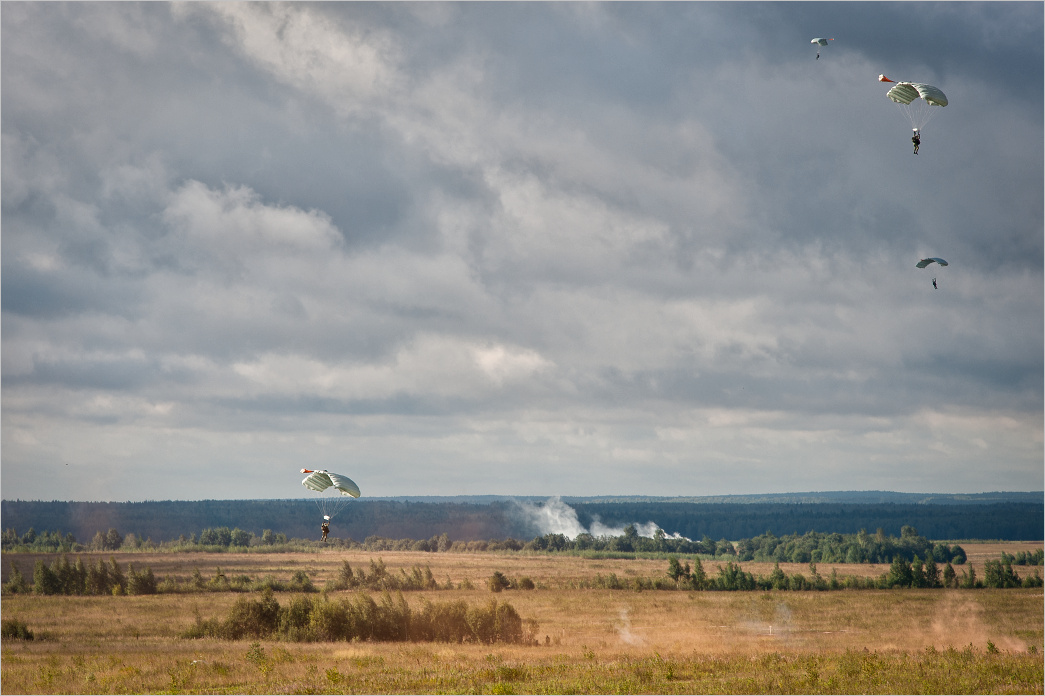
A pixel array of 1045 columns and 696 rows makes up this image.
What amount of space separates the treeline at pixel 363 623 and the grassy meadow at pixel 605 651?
10.7 feet

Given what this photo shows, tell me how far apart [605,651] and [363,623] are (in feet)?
87.9

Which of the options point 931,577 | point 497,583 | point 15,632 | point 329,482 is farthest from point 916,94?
point 931,577

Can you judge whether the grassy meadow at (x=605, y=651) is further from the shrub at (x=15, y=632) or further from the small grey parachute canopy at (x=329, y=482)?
the small grey parachute canopy at (x=329, y=482)

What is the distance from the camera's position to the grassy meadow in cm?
7131

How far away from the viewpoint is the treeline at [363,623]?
10275 centimetres

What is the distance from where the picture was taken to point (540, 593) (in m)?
165

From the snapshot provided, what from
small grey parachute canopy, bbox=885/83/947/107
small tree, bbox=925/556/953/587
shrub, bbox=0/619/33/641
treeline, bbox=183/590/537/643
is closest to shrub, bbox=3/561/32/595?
shrub, bbox=0/619/33/641

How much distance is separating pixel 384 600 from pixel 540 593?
193ft

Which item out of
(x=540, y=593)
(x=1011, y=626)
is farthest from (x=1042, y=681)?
(x=540, y=593)

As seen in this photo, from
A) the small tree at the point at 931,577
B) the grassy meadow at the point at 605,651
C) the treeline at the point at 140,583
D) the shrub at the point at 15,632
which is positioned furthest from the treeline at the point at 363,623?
the small tree at the point at 931,577

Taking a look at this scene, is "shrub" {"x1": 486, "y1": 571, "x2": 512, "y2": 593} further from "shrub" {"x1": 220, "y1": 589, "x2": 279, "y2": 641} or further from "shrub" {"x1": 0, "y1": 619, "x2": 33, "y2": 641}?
"shrub" {"x1": 0, "y1": 619, "x2": 33, "y2": 641}

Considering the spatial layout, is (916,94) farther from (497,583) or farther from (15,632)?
(497,583)

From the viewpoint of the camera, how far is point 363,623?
103750 mm

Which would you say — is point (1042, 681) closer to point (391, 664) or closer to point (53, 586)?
point (391, 664)
